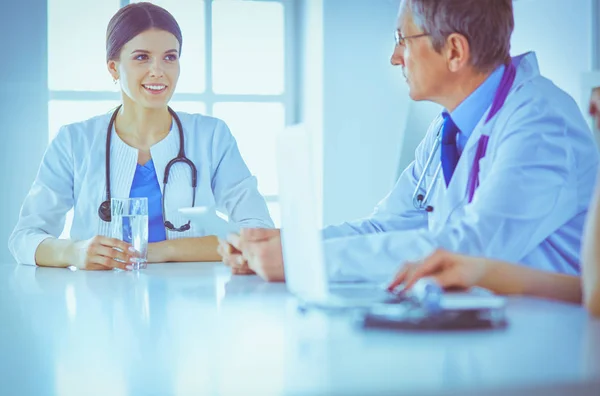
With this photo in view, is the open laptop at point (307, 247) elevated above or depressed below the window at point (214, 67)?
below

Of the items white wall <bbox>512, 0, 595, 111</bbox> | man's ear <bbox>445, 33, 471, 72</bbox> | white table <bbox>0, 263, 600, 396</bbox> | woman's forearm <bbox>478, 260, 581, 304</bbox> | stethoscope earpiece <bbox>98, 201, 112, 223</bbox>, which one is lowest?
white table <bbox>0, 263, 600, 396</bbox>

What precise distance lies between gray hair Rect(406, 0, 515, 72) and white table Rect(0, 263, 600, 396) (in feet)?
2.95

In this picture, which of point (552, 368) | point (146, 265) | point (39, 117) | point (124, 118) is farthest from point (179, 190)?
point (39, 117)

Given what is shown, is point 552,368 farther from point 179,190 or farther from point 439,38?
point 179,190

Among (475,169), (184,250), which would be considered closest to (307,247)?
(475,169)

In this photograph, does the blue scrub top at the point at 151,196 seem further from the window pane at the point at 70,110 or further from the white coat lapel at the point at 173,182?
Answer: the window pane at the point at 70,110

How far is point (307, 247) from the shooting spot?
101 cm

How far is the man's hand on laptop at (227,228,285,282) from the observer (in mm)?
1539

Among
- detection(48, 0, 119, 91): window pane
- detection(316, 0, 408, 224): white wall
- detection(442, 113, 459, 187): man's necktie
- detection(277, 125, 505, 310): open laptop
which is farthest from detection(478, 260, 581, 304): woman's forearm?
detection(48, 0, 119, 91): window pane

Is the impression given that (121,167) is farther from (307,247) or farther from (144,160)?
(307,247)

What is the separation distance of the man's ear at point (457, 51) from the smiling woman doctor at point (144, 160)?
2.78ft

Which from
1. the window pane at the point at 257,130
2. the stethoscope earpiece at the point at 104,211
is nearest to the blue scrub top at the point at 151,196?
the stethoscope earpiece at the point at 104,211

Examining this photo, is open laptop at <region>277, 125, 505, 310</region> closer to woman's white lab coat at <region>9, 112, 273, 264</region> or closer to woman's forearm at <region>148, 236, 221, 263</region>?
woman's forearm at <region>148, 236, 221, 263</region>

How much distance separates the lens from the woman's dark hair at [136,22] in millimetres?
2693
